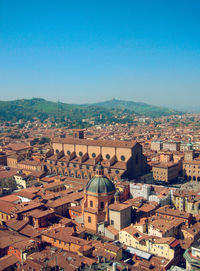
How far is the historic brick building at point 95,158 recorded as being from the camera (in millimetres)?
60688

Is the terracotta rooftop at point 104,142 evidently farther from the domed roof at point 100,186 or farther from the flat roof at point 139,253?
the flat roof at point 139,253

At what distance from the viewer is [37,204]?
4456cm

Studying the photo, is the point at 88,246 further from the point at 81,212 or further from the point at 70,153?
the point at 70,153

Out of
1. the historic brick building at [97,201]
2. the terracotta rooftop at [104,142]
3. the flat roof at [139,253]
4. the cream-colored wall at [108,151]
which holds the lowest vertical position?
the flat roof at [139,253]

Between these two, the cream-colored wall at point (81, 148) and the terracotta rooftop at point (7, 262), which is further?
the cream-colored wall at point (81, 148)

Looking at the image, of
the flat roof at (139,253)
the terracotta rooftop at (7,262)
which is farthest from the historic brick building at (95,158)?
the terracotta rooftop at (7,262)

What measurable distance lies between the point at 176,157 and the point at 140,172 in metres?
21.6

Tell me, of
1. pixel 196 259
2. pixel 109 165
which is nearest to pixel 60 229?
pixel 196 259

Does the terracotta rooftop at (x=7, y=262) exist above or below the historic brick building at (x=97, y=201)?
below

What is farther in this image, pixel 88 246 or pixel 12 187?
pixel 12 187

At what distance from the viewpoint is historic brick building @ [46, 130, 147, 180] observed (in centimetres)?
6069

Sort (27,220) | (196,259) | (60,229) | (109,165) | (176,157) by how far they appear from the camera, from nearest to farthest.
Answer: (196,259) → (60,229) → (27,220) → (109,165) → (176,157)

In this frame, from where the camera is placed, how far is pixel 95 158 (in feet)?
208

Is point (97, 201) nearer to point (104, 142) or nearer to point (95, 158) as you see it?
point (95, 158)
